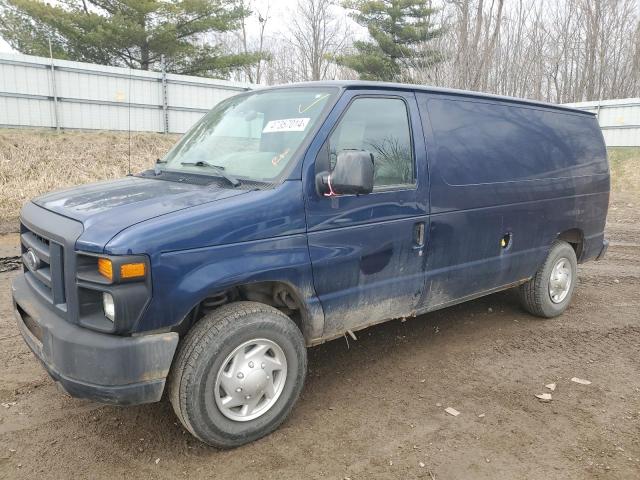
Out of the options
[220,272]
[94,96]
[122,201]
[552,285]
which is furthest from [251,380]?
[94,96]

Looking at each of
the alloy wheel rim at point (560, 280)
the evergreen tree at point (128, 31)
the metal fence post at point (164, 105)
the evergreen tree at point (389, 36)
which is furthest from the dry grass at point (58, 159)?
the evergreen tree at point (389, 36)

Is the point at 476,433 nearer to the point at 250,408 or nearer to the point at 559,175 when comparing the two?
the point at 250,408

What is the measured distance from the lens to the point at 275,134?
3469mm

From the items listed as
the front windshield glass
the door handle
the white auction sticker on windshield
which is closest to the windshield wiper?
the front windshield glass

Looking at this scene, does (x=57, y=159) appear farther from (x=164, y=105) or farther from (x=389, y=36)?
(x=389, y=36)

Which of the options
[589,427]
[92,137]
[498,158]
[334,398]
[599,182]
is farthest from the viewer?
[92,137]

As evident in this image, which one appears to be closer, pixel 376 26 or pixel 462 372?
pixel 462 372

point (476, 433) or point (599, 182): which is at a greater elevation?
point (599, 182)

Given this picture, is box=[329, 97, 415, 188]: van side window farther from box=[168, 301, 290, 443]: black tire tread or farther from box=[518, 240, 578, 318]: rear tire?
box=[518, 240, 578, 318]: rear tire

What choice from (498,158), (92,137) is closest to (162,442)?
(498,158)

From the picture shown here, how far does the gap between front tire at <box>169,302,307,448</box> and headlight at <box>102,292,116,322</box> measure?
0.45 meters

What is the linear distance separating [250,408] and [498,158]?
2.90 meters

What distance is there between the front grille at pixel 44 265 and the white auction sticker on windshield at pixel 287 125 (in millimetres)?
1533

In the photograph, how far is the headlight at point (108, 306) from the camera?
2594mm
